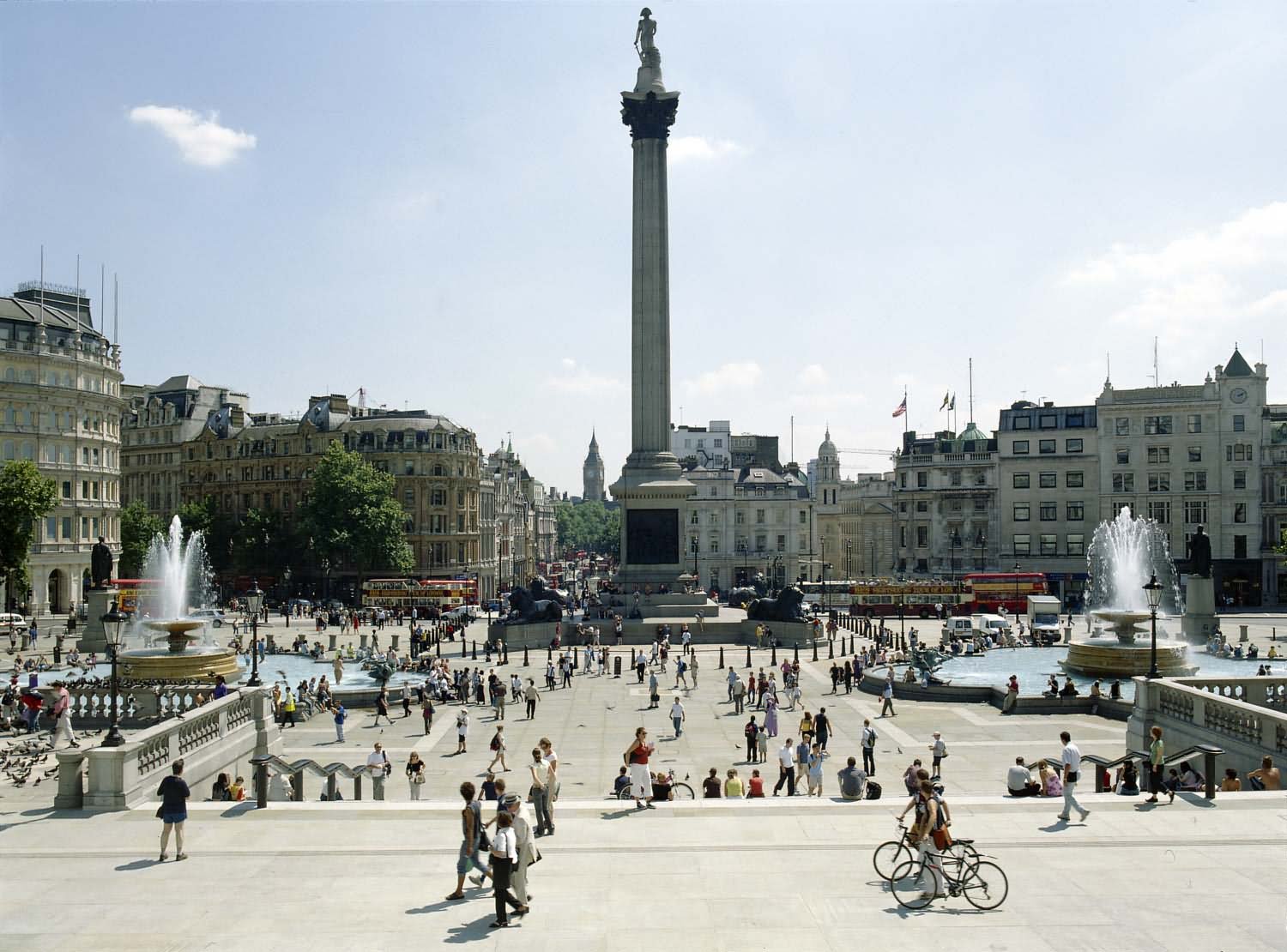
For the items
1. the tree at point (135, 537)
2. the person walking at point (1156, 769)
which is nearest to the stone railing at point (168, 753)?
the person walking at point (1156, 769)

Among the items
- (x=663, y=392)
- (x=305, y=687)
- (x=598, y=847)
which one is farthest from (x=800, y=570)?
(x=598, y=847)

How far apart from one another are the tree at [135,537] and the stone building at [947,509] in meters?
70.1

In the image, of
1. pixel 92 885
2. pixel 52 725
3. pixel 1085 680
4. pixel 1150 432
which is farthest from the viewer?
pixel 1150 432

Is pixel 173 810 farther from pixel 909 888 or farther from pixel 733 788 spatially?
pixel 733 788

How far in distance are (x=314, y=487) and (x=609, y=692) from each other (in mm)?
61132

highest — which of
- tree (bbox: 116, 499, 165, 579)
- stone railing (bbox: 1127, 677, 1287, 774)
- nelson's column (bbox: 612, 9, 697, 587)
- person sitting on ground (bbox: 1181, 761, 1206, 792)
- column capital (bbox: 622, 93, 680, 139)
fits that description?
column capital (bbox: 622, 93, 680, 139)

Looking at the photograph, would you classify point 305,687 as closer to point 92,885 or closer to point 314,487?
point 92,885

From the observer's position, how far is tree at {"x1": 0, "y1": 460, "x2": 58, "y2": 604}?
71.6m

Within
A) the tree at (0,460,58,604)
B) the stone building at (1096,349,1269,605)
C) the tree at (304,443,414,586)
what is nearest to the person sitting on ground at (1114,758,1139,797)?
the tree at (0,460,58,604)

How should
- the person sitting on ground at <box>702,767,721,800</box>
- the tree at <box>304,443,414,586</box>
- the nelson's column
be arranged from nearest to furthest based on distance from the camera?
the person sitting on ground at <box>702,767,721,800</box>
the nelson's column
the tree at <box>304,443,414,586</box>

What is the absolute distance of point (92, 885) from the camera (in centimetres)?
1548

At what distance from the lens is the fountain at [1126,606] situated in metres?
42.4

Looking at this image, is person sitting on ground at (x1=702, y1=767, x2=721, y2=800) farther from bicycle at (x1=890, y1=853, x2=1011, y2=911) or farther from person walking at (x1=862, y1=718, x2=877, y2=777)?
bicycle at (x1=890, y1=853, x2=1011, y2=911)

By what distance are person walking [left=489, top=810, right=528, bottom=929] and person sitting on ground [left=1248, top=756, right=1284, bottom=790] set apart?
46.5 feet
